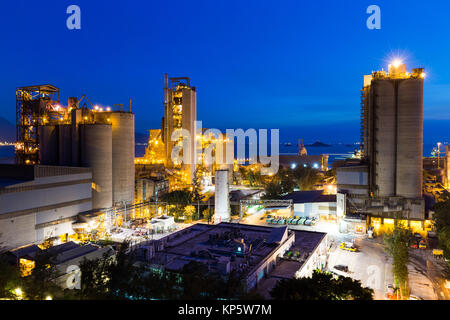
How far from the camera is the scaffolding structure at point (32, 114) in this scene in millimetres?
40406

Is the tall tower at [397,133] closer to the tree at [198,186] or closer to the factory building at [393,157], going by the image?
the factory building at [393,157]

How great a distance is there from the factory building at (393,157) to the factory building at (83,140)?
79.0 feet

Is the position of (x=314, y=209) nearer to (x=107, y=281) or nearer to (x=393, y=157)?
(x=393, y=157)

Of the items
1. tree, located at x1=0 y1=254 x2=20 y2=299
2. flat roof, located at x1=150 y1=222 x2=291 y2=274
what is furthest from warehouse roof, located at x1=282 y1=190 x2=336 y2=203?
tree, located at x1=0 y1=254 x2=20 y2=299

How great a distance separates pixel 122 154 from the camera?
1469 inches

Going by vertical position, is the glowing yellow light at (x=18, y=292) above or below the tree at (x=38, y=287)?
below

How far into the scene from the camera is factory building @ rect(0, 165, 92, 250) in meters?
25.3

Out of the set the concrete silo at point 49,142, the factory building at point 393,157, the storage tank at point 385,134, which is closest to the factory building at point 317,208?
the factory building at point 393,157

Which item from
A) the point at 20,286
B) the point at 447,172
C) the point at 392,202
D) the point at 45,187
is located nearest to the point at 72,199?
the point at 45,187

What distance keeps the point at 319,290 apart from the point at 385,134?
26651mm

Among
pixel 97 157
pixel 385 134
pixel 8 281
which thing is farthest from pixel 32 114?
pixel 385 134

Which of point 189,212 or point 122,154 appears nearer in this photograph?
point 189,212

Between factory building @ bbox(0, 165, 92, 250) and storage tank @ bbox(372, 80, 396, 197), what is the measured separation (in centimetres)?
2994
